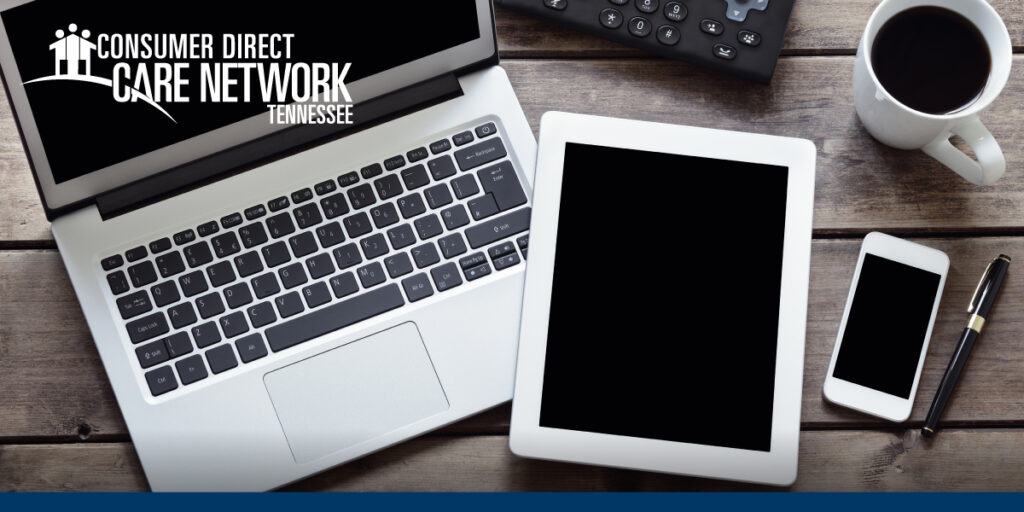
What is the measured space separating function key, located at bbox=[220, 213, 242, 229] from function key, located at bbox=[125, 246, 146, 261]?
2.8 inches

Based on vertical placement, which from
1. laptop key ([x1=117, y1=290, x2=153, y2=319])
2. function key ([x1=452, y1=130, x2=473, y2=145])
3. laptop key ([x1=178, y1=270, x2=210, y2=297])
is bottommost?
laptop key ([x1=117, y1=290, x2=153, y2=319])

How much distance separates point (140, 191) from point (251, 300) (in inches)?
5.4

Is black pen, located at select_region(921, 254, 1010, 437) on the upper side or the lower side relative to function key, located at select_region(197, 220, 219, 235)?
lower

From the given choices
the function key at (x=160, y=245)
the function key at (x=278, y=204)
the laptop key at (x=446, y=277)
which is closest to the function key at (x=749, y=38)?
the laptop key at (x=446, y=277)

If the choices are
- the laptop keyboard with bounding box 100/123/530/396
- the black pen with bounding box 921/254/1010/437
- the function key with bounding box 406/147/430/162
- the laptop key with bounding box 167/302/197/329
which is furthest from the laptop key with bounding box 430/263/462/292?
the black pen with bounding box 921/254/1010/437

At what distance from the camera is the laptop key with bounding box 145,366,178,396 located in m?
0.68

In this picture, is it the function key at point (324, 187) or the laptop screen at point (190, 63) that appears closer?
the laptop screen at point (190, 63)

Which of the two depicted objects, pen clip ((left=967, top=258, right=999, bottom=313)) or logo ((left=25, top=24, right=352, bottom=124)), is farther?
pen clip ((left=967, top=258, right=999, bottom=313))

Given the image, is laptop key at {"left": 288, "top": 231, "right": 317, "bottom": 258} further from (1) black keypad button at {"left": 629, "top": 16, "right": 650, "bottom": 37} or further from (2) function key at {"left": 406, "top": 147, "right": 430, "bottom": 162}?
(1) black keypad button at {"left": 629, "top": 16, "right": 650, "bottom": 37}

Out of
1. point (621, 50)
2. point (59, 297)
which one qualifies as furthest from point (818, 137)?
point (59, 297)

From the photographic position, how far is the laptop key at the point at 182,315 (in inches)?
27.2

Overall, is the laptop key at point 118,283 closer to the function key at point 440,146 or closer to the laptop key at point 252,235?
the laptop key at point 252,235

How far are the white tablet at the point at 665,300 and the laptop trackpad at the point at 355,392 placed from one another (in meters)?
0.09

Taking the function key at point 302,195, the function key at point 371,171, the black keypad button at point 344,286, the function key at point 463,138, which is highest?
the function key at point 463,138
